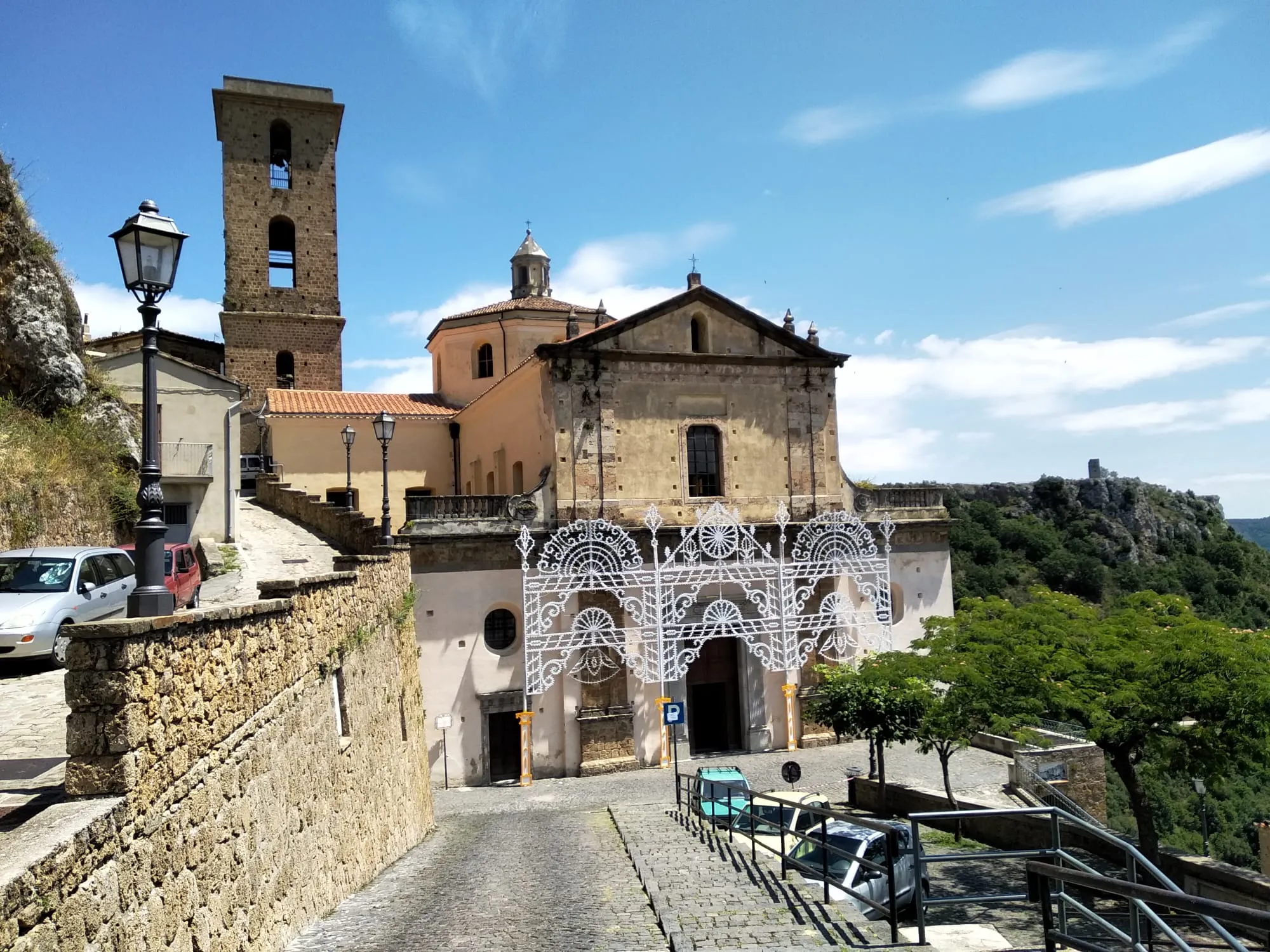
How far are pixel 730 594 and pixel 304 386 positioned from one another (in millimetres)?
22136

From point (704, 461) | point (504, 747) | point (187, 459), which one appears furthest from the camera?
point (704, 461)

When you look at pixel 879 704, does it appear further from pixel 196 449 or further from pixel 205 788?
pixel 196 449

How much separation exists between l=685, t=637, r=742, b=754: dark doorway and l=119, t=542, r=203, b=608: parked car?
563 inches

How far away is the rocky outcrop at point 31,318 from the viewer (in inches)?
625

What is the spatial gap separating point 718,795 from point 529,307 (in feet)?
68.0

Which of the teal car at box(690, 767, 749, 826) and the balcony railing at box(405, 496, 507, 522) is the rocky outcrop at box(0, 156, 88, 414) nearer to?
the balcony railing at box(405, 496, 507, 522)

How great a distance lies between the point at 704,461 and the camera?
82.0 ft

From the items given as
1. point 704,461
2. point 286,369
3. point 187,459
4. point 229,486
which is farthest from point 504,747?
point 286,369

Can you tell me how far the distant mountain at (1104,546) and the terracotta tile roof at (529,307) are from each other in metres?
41.7

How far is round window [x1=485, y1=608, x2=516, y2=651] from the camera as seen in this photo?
22781 millimetres

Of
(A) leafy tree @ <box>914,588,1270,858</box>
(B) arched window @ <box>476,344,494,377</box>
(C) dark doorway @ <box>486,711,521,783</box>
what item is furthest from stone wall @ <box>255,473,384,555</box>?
(A) leafy tree @ <box>914,588,1270,858</box>

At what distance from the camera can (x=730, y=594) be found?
24.6 m

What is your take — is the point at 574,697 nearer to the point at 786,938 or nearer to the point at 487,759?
the point at 487,759

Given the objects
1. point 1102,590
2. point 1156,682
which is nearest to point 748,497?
point 1156,682
